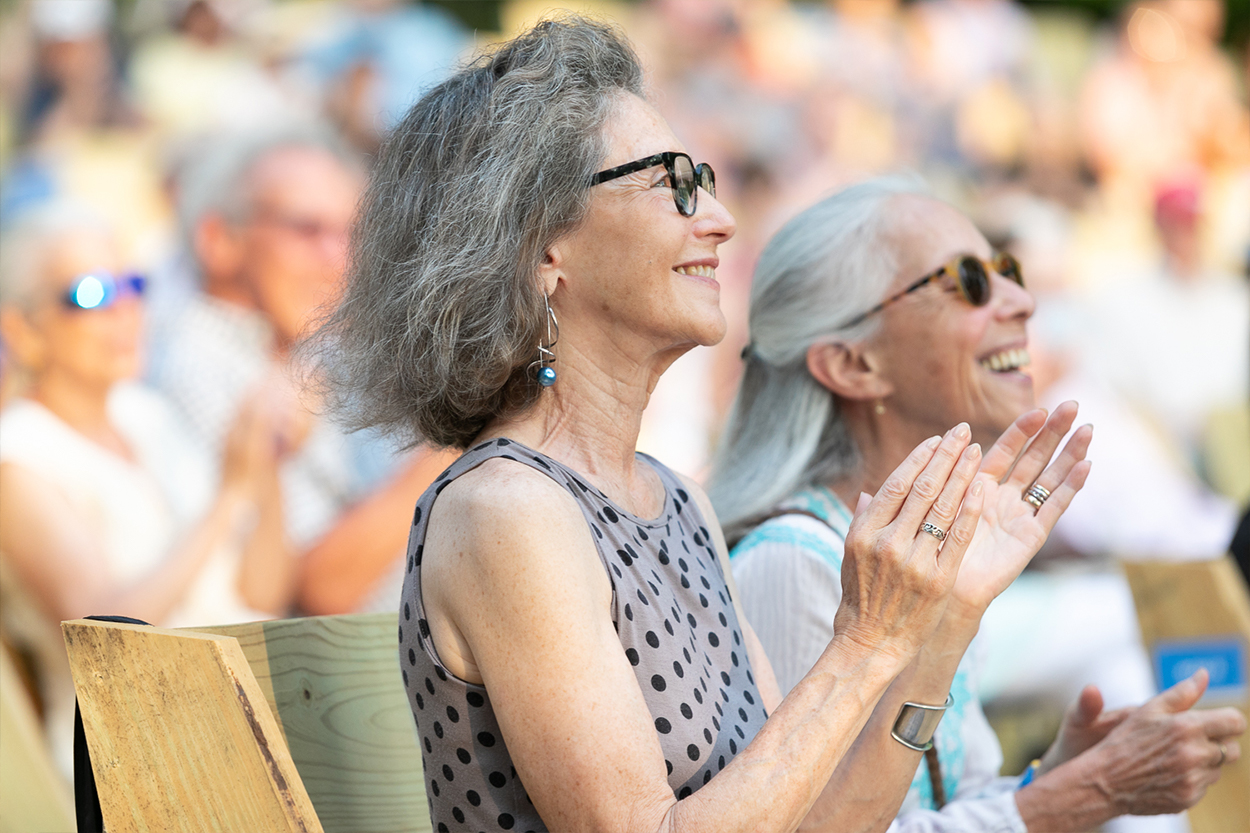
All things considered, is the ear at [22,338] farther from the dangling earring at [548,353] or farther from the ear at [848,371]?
the dangling earring at [548,353]

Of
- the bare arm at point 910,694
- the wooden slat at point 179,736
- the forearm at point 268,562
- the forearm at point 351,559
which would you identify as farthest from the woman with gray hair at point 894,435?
the forearm at point 268,562

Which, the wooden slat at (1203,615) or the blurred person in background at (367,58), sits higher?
the blurred person in background at (367,58)

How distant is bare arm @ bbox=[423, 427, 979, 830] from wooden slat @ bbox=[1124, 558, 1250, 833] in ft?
4.59

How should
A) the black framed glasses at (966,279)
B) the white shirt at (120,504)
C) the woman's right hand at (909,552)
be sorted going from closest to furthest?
the woman's right hand at (909,552)
the black framed glasses at (966,279)
the white shirt at (120,504)

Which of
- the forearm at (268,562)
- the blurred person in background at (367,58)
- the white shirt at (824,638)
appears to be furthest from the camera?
the blurred person in background at (367,58)

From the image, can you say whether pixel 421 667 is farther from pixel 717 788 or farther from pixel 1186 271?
pixel 1186 271

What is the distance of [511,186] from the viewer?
138 centimetres

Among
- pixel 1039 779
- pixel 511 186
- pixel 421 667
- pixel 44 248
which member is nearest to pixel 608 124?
pixel 511 186

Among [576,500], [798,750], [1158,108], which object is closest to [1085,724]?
[798,750]

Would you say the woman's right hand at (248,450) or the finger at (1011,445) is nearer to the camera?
the finger at (1011,445)

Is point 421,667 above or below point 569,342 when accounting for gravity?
below

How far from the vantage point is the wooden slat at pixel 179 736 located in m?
1.07

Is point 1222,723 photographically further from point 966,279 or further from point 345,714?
point 345,714

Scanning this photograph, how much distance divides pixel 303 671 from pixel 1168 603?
1835 mm
